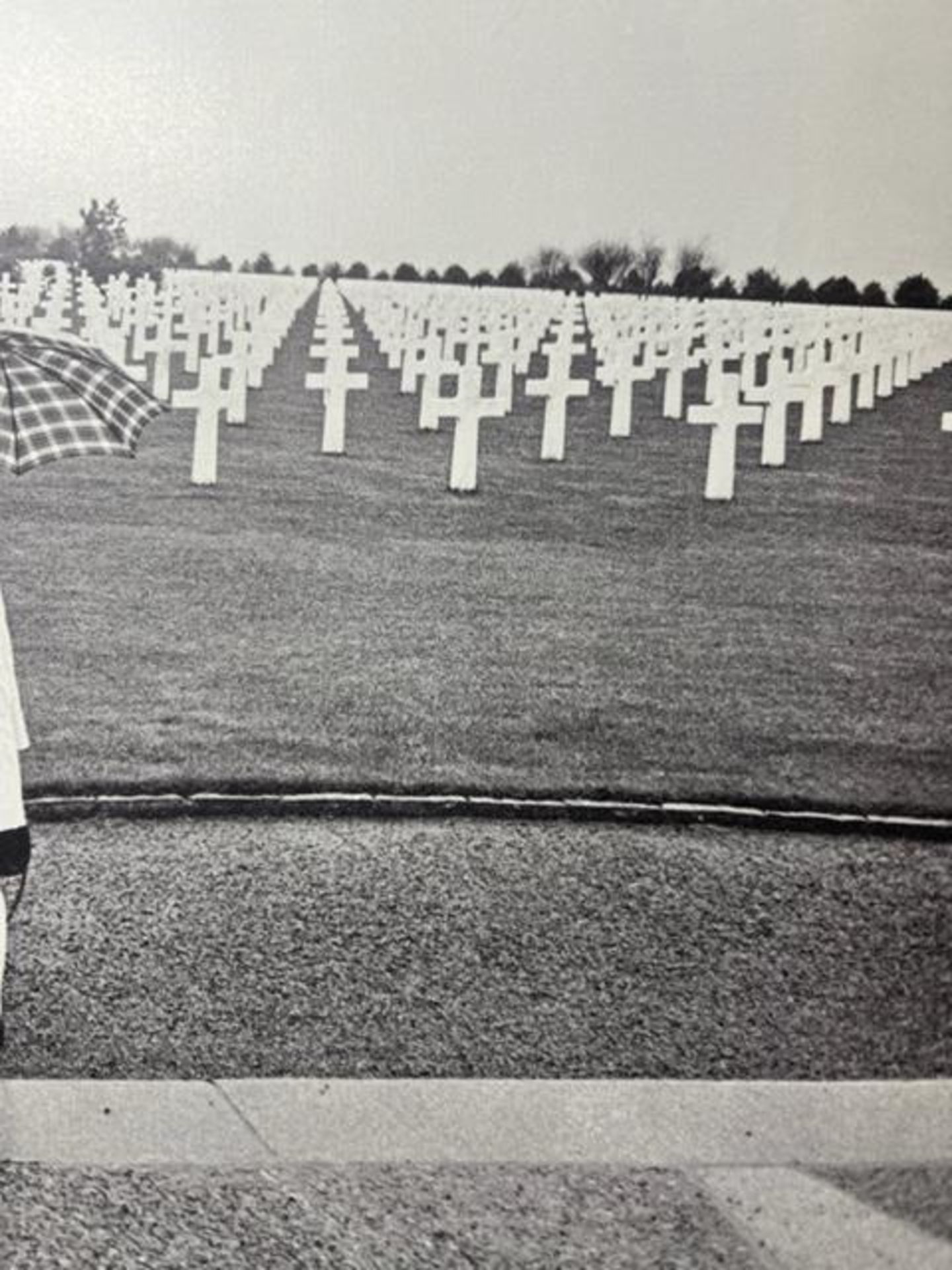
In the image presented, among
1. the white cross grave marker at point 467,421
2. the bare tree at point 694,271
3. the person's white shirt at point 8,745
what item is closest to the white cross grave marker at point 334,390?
the white cross grave marker at point 467,421

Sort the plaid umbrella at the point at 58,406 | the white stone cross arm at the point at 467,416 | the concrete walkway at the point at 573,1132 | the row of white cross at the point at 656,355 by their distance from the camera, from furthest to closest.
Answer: the white stone cross arm at the point at 467,416 < the row of white cross at the point at 656,355 < the plaid umbrella at the point at 58,406 < the concrete walkway at the point at 573,1132

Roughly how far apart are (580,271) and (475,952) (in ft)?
5.00

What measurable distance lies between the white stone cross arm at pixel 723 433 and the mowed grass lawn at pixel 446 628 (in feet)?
0.37

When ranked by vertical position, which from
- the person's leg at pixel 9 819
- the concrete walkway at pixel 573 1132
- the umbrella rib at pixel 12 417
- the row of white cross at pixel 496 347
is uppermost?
the row of white cross at pixel 496 347

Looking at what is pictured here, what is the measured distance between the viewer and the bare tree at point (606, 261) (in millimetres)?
3944

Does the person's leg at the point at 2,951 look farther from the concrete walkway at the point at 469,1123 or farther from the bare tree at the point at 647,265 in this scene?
the bare tree at the point at 647,265

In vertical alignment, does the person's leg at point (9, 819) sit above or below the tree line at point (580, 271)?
below

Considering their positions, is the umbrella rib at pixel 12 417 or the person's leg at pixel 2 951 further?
the umbrella rib at pixel 12 417

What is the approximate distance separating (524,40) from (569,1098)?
7.17 feet

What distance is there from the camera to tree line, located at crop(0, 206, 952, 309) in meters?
3.86

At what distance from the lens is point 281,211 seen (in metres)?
3.86

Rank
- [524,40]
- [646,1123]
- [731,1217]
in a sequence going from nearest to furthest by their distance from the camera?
[731,1217] → [646,1123] → [524,40]

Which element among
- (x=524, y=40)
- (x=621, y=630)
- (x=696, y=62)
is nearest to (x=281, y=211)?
(x=524, y=40)

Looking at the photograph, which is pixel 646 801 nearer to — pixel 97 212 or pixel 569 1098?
pixel 569 1098
